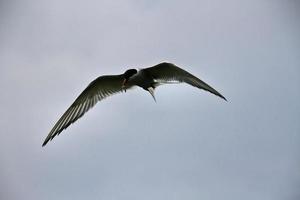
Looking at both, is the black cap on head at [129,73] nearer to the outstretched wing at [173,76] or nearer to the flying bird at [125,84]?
the flying bird at [125,84]

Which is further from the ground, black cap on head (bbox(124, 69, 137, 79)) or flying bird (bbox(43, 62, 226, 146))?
black cap on head (bbox(124, 69, 137, 79))

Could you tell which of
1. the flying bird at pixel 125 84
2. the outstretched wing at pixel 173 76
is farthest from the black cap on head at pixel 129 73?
the outstretched wing at pixel 173 76

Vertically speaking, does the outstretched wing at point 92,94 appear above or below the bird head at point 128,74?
below

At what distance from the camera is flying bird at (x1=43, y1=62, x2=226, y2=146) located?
18.8ft

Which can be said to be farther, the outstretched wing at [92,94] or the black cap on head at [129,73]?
the outstretched wing at [92,94]

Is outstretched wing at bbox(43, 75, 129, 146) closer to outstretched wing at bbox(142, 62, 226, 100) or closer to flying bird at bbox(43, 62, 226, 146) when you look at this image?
flying bird at bbox(43, 62, 226, 146)

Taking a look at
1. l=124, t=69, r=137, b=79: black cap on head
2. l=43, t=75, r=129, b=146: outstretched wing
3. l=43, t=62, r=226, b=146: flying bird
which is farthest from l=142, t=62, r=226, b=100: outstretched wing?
l=43, t=75, r=129, b=146: outstretched wing

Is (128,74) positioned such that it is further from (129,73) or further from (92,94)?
(92,94)

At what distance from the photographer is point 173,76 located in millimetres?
5789

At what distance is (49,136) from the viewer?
5730 millimetres

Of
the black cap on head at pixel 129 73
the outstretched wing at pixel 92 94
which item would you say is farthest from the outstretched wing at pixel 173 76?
the outstretched wing at pixel 92 94

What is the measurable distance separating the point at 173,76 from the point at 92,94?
3.45 feet

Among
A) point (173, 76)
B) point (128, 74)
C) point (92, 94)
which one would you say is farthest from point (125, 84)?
point (173, 76)

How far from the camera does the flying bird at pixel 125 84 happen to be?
5734 mm
